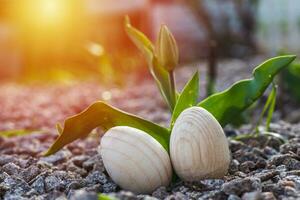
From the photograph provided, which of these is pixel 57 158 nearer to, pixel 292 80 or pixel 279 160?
pixel 279 160

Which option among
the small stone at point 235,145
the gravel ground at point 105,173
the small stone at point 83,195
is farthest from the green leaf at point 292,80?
the small stone at point 83,195

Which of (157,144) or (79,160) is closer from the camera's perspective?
(157,144)

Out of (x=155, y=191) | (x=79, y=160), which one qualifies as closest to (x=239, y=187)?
(x=155, y=191)

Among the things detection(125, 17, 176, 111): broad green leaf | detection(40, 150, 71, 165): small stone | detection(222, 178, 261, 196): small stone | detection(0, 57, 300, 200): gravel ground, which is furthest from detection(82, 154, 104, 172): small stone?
detection(222, 178, 261, 196): small stone

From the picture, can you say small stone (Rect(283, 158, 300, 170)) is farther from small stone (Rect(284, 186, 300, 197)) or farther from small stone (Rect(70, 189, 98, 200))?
small stone (Rect(70, 189, 98, 200))

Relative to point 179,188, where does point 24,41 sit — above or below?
below

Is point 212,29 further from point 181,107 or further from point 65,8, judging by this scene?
point 181,107

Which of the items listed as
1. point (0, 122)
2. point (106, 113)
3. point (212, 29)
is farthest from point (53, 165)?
point (212, 29)

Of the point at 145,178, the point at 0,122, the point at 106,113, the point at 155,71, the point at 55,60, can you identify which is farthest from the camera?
the point at 55,60
